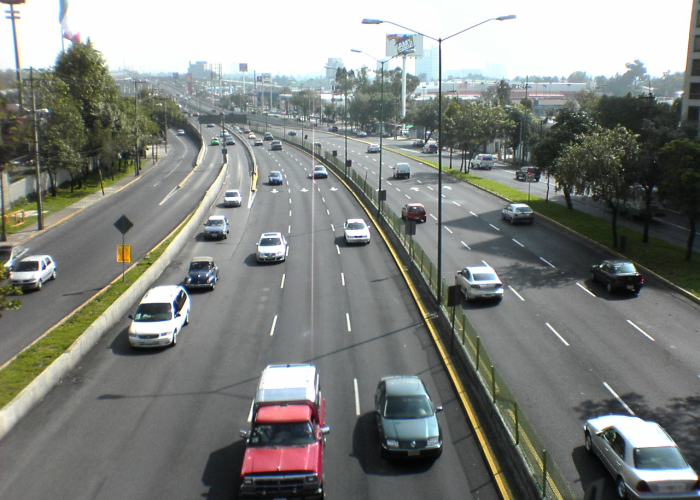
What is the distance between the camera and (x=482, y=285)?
90.5 ft

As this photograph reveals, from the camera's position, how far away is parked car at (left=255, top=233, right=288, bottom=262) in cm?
3456

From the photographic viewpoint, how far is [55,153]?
5316 cm

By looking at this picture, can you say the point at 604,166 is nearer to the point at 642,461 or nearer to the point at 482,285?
the point at 482,285

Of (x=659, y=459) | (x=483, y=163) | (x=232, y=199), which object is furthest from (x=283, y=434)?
(x=483, y=163)

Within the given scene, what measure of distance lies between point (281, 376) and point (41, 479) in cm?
590

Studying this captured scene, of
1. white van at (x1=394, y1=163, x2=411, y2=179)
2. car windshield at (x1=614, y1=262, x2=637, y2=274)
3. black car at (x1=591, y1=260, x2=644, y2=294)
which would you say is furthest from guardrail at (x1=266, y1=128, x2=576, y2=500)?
white van at (x1=394, y1=163, x2=411, y2=179)

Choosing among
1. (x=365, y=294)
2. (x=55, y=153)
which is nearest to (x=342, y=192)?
(x=55, y=153)

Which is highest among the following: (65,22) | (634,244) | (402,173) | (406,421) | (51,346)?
(65,22)

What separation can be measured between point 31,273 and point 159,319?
1039cm

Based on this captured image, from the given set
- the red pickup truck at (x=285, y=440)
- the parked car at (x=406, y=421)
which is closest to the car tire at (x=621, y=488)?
the parked car at (x=406, y=421)

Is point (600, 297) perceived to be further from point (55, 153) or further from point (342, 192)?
point (55, 153)

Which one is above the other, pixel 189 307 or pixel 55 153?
pixel 55 153

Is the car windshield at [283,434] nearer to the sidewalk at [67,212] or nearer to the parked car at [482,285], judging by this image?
the parked car at [482,285]

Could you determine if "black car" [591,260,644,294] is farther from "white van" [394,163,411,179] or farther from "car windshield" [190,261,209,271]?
"white van" [394,163,411,179]
